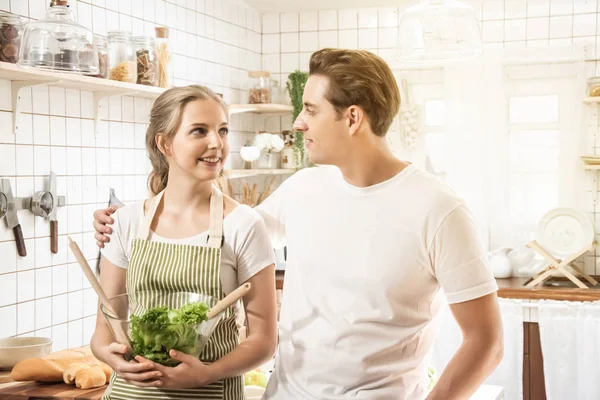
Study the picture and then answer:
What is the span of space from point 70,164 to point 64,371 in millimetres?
1159

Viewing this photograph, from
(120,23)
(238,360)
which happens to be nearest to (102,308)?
(238,360)

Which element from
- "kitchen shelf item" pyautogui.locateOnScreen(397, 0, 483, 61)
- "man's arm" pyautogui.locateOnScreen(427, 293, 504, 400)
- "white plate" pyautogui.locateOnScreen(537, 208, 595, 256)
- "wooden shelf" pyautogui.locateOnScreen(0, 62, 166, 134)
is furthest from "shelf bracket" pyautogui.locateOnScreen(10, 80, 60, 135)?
"white plate" pyautogui.locateOnScreen(537, 208, 595, 256)

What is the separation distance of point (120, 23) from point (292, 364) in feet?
7.85

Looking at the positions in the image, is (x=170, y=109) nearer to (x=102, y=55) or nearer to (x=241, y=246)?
(x=241, y=246)

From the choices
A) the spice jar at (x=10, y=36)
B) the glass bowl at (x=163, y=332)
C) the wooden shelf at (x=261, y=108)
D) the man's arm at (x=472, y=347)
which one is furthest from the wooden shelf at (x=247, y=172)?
the man's arm at (x=472, y=347)

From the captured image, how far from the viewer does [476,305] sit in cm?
162

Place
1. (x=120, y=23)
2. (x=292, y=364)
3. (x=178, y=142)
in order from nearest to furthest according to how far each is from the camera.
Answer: (x=292, y=364)
(x=178, y=142)
(x=120, y=23)

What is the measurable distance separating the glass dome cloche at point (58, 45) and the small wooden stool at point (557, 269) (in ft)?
9.13

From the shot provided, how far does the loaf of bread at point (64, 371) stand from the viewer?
240 cm

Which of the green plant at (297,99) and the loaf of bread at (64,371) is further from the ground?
the green plant at (297,99)

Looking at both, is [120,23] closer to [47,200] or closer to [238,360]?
[47,200]

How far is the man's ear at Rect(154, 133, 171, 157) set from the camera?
76.0 inches

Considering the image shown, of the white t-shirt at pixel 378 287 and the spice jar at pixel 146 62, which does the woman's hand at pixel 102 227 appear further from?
the spice jar at pixel 146 62

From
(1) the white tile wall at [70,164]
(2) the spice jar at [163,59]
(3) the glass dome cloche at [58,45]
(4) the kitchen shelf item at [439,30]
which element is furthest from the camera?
(2) the spice jar at [163,59]
